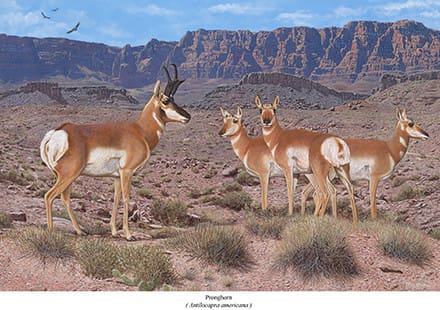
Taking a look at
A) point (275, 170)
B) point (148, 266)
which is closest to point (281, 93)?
point (275, 170)

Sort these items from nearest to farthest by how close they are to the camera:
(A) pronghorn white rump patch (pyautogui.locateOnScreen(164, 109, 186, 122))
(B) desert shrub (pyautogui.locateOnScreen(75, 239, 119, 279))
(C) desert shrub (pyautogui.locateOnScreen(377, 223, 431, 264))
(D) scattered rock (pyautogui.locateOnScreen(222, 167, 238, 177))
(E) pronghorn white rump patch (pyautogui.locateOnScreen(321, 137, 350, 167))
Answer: (B) desert shrub (pyautogui.locateOnScreen(75, 239, 119, 279))
(C) desert shrub (pyautogui.locateOnScreen(377, 223, 431, 264))
(A) pronghorn white rump patch (pyautogui.locateOnScreen(164, 109, 186, 122))
(E) pronghorn white rump patch (pyautogui.locateOnScreen(321, 137, 350, 167))
(D) scattered rock (pyautogui.locateOnScreen(222, 167, 238, 177))

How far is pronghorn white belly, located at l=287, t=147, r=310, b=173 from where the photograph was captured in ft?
23.1

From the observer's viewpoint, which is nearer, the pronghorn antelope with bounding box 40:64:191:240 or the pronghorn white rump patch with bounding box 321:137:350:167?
the pronghorn antelope with bounding box 40:64:191:240

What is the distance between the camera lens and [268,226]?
6.82m

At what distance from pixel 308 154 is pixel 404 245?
1.77 meters

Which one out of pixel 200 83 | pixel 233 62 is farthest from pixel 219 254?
pixel 233 62

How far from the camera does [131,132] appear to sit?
663 centimetres

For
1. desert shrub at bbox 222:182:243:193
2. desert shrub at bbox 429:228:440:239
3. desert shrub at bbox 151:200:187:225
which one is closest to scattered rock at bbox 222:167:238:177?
desert shrub at bbox 222:182:243:193

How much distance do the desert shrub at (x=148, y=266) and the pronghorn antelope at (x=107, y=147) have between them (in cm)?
75

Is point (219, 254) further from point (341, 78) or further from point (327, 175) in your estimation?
point (341, 78)

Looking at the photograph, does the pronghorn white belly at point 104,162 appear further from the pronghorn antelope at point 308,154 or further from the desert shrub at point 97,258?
the pronghorn antelope at point 308,154

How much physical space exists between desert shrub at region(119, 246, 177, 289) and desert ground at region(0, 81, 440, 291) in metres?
0.19

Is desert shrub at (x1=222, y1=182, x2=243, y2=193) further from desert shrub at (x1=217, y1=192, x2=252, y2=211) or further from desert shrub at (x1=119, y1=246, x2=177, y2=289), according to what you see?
desert shrub at (x1=119, y1=246, x2=177, y2=289)

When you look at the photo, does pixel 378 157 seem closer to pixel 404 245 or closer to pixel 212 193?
pixel 404 245
